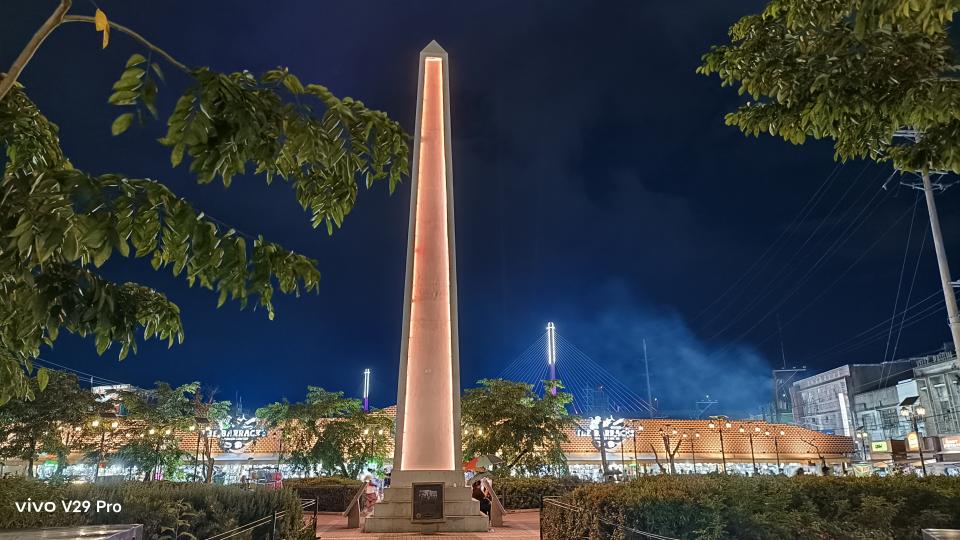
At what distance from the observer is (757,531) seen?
734 centimetres

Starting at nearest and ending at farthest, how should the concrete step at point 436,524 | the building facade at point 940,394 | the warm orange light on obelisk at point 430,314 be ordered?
the concrete step at point 436,524 → the warm orange light on obelisk at point 430,314 → the building facade at point 940,394

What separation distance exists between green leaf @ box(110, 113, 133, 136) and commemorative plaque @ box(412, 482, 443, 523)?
12.6 meters

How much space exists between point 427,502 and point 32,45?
492 inches

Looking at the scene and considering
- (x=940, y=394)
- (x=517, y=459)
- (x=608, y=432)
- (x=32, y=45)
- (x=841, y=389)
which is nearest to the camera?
(x=32, y=45)

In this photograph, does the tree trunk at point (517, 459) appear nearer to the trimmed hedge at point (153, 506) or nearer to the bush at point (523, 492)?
the bush at point (523, 492)

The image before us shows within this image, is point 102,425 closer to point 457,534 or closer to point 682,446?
point 457,534

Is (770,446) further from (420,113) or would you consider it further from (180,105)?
(180,105)

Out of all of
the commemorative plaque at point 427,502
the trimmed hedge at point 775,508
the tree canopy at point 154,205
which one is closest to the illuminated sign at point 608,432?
the commemorative plaque at point 427,502

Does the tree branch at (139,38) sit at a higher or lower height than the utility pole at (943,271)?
lower

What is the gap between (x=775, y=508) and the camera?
7793 mm

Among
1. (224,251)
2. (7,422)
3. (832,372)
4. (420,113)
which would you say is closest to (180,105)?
(224,251)

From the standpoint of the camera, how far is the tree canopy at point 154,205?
2.72 metres

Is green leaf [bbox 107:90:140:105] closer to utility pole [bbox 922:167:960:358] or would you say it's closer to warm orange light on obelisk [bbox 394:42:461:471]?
warm orange light on obelisk [bbox 394:42:461:471]

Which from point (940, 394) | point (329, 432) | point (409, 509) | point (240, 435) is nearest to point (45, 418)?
point (329, 432)
